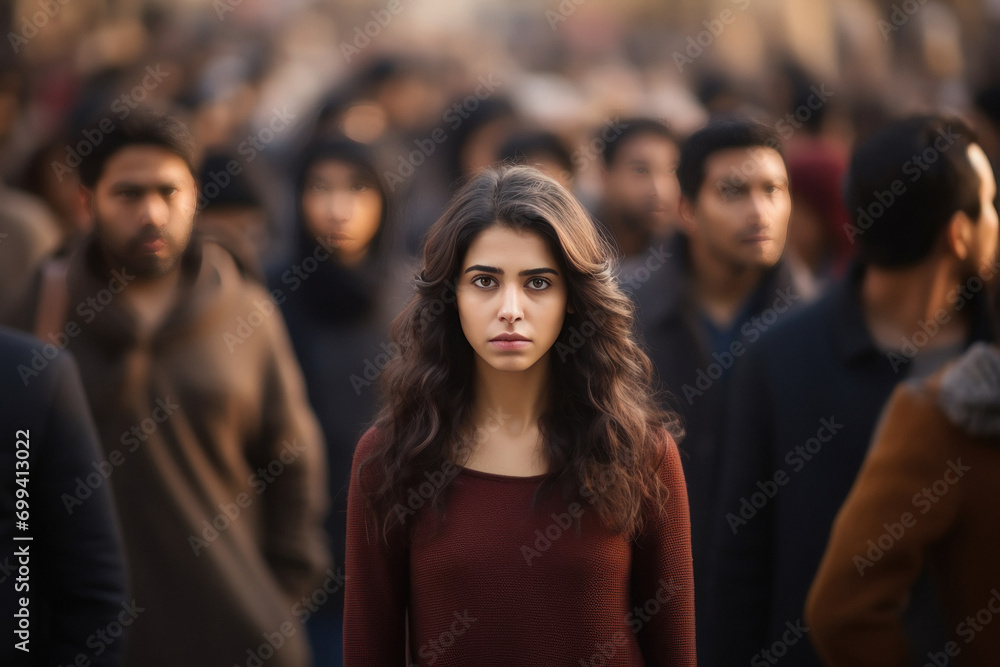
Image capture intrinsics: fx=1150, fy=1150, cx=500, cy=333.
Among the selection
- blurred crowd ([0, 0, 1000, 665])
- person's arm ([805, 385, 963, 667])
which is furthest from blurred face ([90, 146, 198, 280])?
person's arm ([805, 385, 963, 667])

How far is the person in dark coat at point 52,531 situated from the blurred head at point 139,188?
1032mm

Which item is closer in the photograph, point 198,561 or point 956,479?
point 956,479

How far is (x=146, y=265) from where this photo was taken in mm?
3949

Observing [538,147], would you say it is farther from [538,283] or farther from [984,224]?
[538,283]

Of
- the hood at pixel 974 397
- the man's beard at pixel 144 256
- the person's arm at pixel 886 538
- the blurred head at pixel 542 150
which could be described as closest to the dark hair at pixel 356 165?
the blurred head at pixel 542 150

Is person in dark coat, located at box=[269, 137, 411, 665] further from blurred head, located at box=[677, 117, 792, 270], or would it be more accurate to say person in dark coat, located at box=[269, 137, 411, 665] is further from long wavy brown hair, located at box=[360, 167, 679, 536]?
long wavy brown hair, located at box=[360, 167, 679, 536]

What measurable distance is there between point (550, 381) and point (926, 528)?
91 cm

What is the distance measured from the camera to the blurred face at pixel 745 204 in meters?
3.77

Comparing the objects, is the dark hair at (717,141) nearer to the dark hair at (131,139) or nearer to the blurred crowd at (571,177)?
the blurred crowd at (571,177)

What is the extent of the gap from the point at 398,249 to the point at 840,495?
118 inches

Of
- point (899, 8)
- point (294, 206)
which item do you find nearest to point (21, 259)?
point (294, 206)

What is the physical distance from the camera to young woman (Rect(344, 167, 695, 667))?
8.21 feet

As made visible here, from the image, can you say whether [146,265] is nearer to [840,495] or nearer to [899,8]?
[840,495]

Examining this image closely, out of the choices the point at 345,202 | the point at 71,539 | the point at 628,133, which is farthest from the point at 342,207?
the point at 71,539
